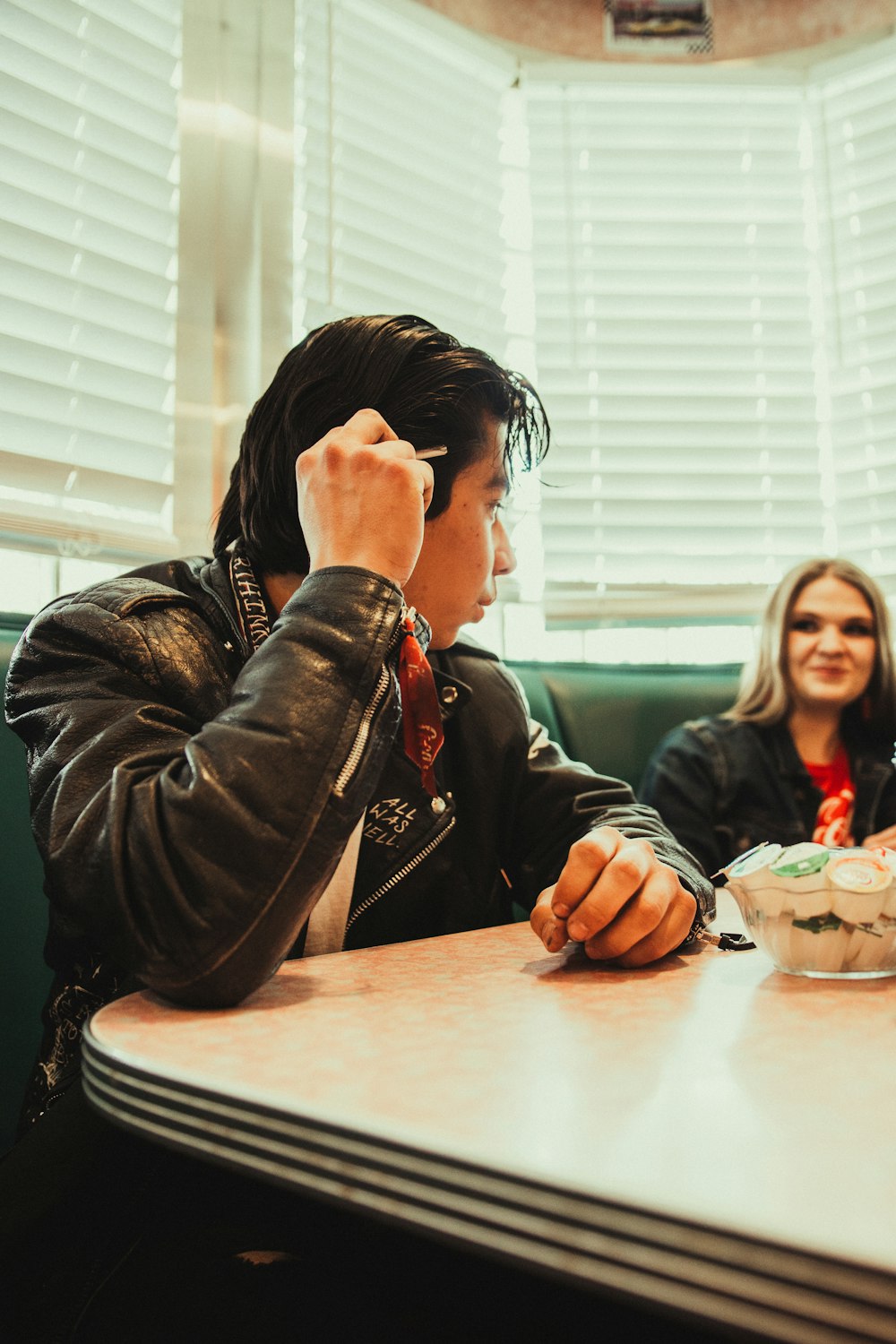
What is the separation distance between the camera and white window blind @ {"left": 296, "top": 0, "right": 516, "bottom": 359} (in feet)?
7.26

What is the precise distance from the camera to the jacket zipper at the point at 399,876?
110 centimetres

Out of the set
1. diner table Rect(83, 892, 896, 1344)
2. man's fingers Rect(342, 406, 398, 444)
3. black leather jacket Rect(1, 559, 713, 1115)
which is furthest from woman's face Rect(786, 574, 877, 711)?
diner table Rect(83, 892, 896, 1344)

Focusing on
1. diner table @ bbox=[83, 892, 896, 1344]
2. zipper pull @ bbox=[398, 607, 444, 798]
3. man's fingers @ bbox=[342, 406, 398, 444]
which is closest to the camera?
diner table @ bbox=[83, 892, 896, 1344]

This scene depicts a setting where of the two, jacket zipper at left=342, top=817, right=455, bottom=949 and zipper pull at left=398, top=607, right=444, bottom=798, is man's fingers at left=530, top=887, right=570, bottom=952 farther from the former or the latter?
jacket zipper at left=342, top=817, right=455, bottom=949

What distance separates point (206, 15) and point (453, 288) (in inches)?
29.9

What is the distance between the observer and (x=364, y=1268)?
27.2 inches

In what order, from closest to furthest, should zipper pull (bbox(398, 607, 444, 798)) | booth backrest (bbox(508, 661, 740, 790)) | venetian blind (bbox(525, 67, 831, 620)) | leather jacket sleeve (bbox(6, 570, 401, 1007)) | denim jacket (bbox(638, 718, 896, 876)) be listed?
leather jacket sleeve (bbox(6, 570, 401, 1007)) < zipper pull (bbox(398, 607, 444, 798)) < booth backrest (bbox(508, 661, 740, 790)) < denim jacket (bbox(638, 718, 896, 876)) < venetian blind (bbox(525, 67, 831, 620))

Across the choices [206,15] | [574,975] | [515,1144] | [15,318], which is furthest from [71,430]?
[515,1144]

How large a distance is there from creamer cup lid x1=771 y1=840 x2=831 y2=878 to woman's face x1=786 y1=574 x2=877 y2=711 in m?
1.78

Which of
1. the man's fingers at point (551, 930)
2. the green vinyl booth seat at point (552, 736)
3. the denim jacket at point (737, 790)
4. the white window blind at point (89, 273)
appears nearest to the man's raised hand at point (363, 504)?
the man's fingers at point (551, 930)

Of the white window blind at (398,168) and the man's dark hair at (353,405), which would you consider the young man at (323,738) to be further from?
the white window blind at (398,168)

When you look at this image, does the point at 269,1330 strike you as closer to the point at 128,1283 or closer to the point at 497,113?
the point at 128,1283

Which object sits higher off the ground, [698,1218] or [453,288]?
[453,288]

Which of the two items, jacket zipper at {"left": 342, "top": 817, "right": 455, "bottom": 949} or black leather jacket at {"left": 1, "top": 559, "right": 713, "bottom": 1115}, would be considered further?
jacket zipper at {"left": 342, "top": 817, "right": 455, "bottom": 949}
